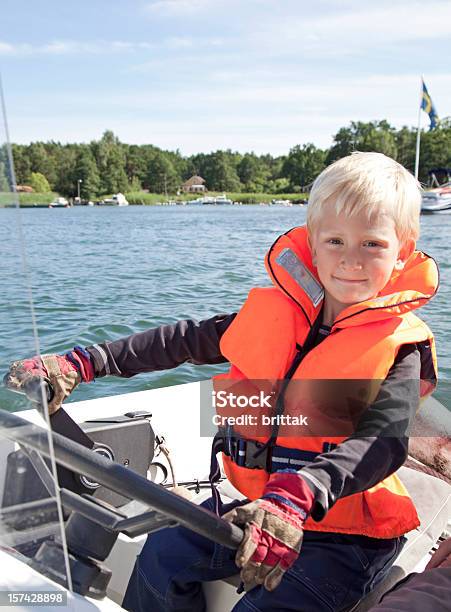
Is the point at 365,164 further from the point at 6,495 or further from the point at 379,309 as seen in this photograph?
the point at 6,495

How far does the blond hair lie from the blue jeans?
75cm

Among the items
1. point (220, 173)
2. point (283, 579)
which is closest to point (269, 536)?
point (283, 579)

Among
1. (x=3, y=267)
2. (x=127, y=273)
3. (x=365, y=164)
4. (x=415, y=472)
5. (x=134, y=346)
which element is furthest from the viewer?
(x=127, y=273)

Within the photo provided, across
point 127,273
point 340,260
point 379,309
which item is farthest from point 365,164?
point 127,273

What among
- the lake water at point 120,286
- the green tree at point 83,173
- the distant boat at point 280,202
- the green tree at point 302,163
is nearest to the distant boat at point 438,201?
the lake water at point 120,286

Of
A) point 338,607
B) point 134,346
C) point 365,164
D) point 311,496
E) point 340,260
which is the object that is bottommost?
point 338,607

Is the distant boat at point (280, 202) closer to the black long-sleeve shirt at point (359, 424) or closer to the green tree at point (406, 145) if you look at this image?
the green tree at point (406, 145)

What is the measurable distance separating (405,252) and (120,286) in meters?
8.80

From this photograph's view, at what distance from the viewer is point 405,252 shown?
1633 millimetres

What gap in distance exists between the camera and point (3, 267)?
1.05 metres

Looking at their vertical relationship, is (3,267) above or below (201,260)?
above

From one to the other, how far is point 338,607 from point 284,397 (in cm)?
49

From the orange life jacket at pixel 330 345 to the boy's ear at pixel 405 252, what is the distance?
20 mm

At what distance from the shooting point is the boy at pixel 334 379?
1.40 metres
